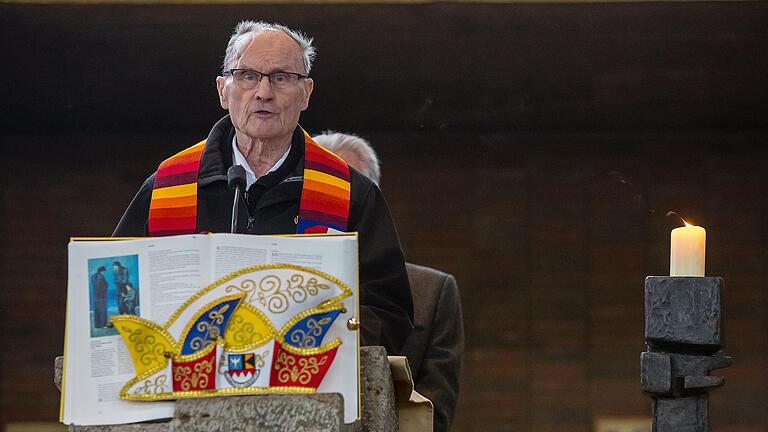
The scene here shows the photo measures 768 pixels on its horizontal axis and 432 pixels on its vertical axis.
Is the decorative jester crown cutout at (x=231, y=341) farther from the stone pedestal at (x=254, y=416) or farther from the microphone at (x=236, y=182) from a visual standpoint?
the microphone at (x=236, y=182)

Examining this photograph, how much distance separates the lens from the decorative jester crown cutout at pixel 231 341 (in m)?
2.19

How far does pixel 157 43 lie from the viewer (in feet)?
17.3

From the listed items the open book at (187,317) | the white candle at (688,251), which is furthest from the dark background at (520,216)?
the open book at (187,317)

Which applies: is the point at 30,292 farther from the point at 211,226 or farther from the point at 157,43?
the point at 211,226

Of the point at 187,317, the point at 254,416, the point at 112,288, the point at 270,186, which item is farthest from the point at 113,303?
the point at 270,186

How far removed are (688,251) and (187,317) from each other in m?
0.98

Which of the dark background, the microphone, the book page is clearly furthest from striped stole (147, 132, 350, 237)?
the dark background

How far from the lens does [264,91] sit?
8.88 feet

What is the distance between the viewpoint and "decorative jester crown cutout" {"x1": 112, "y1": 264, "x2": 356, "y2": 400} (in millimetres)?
2189

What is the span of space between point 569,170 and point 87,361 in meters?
4.30

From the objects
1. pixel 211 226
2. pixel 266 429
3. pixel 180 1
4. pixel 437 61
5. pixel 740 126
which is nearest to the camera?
pixel 266 429

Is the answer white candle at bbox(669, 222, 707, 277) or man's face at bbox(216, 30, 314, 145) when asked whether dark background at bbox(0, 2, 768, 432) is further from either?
white candle at bbox(669, 222, 707, 277)

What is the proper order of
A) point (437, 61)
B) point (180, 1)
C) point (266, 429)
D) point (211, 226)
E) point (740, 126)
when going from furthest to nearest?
point (740, 126) → point (437, 61) → point (180, 1) → point (211, 226) → point (266, 429)

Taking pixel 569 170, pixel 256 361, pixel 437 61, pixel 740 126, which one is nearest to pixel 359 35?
pixel 437 61
